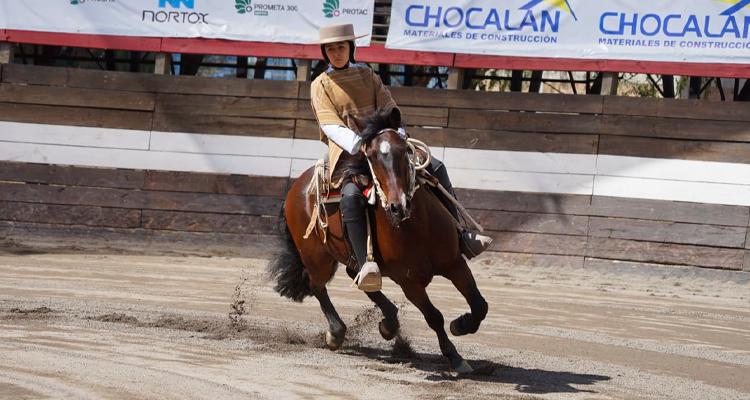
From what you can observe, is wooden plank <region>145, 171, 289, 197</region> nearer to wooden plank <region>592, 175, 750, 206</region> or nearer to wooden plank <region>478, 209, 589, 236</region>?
wooden plank <region>478, 209, 589, 236</region>

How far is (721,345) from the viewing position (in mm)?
7906

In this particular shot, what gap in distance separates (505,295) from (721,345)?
115 inches

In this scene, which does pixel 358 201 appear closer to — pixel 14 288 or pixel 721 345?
pixel 721 345

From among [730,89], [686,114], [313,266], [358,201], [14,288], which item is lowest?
[14,288]

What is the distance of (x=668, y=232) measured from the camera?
39.2 ft

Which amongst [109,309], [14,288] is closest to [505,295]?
[109,309]

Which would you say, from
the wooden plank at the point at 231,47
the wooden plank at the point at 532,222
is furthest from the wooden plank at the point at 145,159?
the wooden plank at the point at 532,222

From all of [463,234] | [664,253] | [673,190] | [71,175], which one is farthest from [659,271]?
[71,175]

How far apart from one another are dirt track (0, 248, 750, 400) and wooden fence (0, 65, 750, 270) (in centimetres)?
63

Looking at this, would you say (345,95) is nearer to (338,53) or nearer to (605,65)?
(338,53)

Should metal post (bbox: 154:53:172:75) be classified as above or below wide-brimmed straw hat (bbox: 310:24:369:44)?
above

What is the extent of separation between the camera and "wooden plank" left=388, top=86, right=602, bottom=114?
12.4 meters

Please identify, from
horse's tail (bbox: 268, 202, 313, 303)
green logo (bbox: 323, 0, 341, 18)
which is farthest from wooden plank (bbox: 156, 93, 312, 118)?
horse's tail (bbox: 268, 202, 313, 303)

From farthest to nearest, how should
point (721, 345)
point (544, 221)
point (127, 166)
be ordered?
point (127, 166) < point (544, 221) < point (721, 345)
